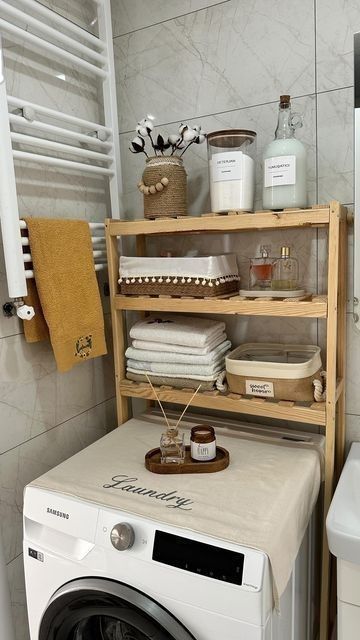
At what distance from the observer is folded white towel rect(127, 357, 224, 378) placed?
1.38m

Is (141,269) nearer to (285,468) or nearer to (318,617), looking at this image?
(285,468)

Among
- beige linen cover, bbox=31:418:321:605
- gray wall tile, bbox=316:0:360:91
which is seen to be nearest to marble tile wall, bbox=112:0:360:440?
gray wall tile, bbox=316:0:360:91

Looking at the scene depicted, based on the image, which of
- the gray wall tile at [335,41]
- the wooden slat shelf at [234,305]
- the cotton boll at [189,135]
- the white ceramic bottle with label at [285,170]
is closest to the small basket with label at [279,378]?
the wooden slat shelf at [234,305]

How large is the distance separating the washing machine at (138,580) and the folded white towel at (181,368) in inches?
14.3

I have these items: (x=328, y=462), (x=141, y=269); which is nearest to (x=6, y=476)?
(x=141, y=269)

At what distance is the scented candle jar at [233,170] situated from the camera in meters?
1.24

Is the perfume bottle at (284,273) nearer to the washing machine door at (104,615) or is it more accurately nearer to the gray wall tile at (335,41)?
the gray wall tile at (335,41)

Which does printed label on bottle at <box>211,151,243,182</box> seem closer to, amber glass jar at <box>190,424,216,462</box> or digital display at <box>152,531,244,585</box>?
amber glass jar at <box>190,424,216,462</box>

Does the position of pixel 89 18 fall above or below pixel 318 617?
above

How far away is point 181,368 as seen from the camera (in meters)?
1.41

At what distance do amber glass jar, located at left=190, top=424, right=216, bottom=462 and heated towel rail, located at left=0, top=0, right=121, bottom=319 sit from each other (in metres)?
0.53

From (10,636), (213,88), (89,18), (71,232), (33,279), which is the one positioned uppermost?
(89,18)

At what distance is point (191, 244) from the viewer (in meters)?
1.60

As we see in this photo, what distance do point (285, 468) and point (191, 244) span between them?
777 mm
